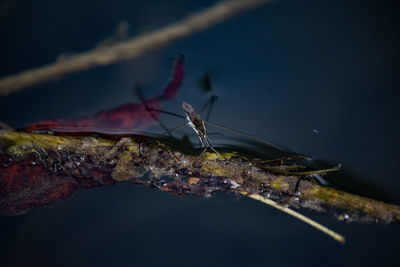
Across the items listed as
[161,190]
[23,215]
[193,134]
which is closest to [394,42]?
[193,134]

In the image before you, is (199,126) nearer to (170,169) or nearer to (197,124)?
(197,124)

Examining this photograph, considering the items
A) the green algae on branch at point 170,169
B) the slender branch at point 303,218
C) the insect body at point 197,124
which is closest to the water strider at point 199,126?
the insect body at point 197,124

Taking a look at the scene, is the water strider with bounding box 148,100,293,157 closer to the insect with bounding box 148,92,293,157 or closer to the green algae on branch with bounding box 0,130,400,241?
the insect with bounding box 148,92,293,157

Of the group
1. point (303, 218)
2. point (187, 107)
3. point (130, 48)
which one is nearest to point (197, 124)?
point (187, 107)

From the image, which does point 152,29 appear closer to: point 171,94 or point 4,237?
point 171,94

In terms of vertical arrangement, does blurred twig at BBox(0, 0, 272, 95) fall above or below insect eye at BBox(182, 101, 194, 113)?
above

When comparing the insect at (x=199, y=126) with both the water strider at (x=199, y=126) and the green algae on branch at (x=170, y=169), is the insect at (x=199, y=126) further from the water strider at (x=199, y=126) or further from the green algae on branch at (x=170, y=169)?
the green algae on branch at (x=170, y=169)

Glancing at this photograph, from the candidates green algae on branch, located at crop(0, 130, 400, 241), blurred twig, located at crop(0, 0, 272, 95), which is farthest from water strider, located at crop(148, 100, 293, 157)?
blurred twig, located at crop(0, 0, 272, 95)
